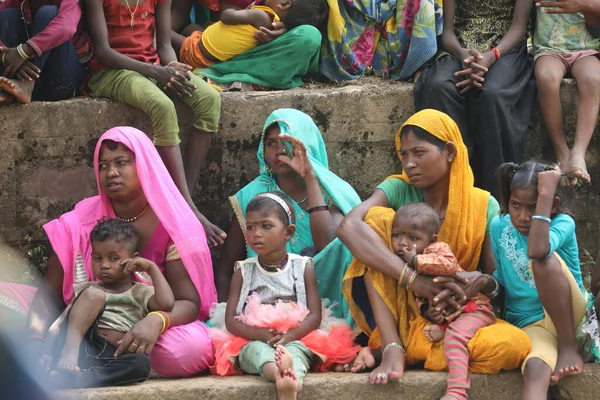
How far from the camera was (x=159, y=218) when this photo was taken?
523 centimetres

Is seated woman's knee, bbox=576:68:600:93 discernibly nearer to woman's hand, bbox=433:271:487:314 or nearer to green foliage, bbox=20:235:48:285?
woman's hand, bbox=433:271:487:314

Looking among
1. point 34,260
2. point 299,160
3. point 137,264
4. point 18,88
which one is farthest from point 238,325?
point 18,88

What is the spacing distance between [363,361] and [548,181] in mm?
1155

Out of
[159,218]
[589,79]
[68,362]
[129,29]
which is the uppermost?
[129,29]

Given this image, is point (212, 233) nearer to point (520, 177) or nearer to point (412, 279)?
point (412, 279)

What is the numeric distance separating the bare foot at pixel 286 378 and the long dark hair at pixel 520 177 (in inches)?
48.0

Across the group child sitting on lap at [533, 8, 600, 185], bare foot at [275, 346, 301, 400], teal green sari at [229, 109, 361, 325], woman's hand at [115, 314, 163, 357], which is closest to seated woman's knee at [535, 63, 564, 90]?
child sitting on lap at [533, 8, 600, 185]

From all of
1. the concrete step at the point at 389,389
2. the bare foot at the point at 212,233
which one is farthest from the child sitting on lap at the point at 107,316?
the bare foot at the point at 212,233

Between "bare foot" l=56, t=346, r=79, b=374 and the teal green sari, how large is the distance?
1.22 m

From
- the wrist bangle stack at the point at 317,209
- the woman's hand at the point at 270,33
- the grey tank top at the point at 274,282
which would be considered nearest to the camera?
the grey tank top at the point at 274,282

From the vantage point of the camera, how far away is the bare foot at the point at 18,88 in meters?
5.96

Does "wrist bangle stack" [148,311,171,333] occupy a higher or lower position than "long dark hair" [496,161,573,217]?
lower

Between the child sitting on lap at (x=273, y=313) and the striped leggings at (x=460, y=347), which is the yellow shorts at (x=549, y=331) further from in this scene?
the child sitting on lap at (x=273, y=313)

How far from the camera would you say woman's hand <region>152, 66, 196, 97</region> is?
6.00 m
